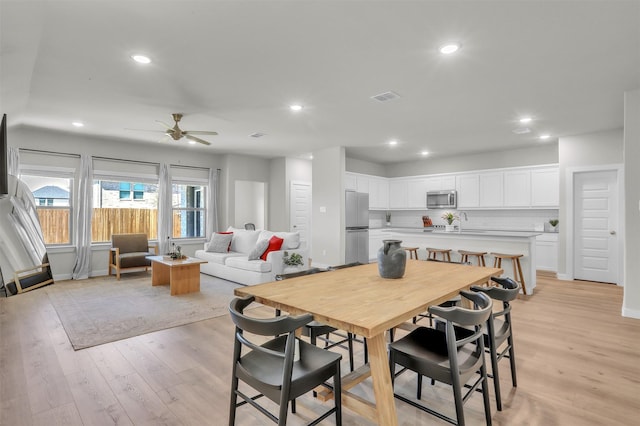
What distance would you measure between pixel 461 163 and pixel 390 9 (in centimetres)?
649

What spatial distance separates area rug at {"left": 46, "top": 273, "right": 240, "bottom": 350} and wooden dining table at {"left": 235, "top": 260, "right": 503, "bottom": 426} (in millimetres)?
2226

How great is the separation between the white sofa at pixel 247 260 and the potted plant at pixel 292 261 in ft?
0.20

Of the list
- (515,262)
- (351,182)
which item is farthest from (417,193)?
(515,262)

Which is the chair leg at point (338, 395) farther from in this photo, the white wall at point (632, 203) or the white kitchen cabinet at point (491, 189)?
the white kitchen cabinet at point (491, 189)

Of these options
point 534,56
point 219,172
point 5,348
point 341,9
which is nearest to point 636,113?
point 534,56

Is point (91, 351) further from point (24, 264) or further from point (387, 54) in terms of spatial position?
point (387, 54)

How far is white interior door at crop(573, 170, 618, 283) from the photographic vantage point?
566 centimetres

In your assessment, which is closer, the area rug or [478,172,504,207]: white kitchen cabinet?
the area rug

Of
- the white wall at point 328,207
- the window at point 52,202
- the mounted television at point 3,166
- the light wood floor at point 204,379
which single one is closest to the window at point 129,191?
the window at point 52,202

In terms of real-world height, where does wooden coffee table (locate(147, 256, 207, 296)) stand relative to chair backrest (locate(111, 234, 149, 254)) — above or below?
below

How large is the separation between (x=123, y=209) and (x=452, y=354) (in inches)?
282

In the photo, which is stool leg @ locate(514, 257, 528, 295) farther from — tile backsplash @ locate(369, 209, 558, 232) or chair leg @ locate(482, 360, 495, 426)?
chair leg @ locate(482, 360, 495, 426)

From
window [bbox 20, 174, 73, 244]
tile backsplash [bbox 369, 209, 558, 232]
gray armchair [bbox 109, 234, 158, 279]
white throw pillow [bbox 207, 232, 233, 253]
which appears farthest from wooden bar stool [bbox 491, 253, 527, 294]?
window [bbox 20, 174, 73, 244]

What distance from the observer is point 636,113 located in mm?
3816
